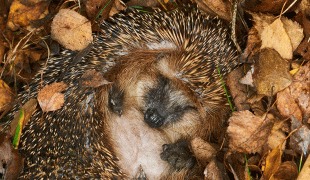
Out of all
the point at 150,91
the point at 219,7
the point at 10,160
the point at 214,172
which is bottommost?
the point at 10,160

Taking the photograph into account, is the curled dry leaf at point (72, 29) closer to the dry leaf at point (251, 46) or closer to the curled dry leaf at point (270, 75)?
the dry leaf at point (251, 46)

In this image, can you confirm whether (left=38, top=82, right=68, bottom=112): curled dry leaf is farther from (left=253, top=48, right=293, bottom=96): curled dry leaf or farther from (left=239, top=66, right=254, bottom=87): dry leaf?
(left=253, top=48, right=293, bottom=96): curled dry leaf

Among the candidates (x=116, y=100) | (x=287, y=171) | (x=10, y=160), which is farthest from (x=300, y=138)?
(x=10, y=160)

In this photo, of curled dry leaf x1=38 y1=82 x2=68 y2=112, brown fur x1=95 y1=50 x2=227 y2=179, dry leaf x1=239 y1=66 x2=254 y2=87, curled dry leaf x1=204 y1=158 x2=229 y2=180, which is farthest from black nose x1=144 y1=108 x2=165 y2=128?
dry leaf x1=239 y1=66 x2=254 y2=87

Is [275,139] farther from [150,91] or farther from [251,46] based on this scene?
[150,91]

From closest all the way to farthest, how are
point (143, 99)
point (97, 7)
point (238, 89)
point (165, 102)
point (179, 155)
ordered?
point (238, 89) < point (97, 7) < point (179, 155) < point (165, 102) < point (143, 99)

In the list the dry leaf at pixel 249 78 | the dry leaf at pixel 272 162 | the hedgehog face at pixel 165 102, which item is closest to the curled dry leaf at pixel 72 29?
the hedgehog face at pixel 165 102
